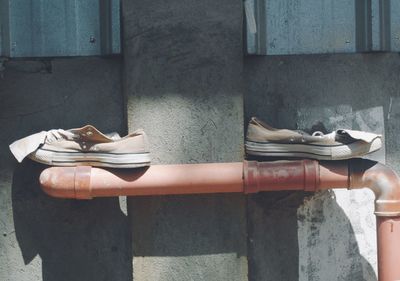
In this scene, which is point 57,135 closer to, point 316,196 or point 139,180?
point 139,180

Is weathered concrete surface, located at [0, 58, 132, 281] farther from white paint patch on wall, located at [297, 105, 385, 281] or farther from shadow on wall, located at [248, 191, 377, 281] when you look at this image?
white paint patch on wall, located at [297, 105, 385, 281]

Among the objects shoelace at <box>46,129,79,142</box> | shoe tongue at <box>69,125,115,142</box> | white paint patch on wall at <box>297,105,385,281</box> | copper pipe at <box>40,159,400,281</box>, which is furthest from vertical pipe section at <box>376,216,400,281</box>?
shoelace at <box>46,129,79,142</box>

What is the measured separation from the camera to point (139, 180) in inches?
129

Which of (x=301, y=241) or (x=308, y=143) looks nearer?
(x=308, y=143)

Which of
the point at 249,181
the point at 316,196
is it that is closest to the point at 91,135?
the point at 249,181

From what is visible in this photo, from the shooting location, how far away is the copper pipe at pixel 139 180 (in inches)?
128

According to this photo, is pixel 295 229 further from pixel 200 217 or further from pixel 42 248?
pixel 42 248

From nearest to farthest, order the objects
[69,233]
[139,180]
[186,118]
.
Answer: [139,180]
[186,118]
[69,233]

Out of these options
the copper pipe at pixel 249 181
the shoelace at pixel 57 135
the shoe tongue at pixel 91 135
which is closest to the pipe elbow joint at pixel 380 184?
the copper pipe at pixel 249 181

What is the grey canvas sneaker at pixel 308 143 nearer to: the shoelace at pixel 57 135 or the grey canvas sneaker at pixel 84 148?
the grey canvas sneaker at pixel 84 148

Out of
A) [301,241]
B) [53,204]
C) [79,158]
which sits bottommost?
[301,241]

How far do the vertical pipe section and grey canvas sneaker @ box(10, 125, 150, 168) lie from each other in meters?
1.07

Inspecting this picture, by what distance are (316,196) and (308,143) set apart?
1.28 feet

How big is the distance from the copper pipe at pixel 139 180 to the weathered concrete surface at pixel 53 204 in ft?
0.97
